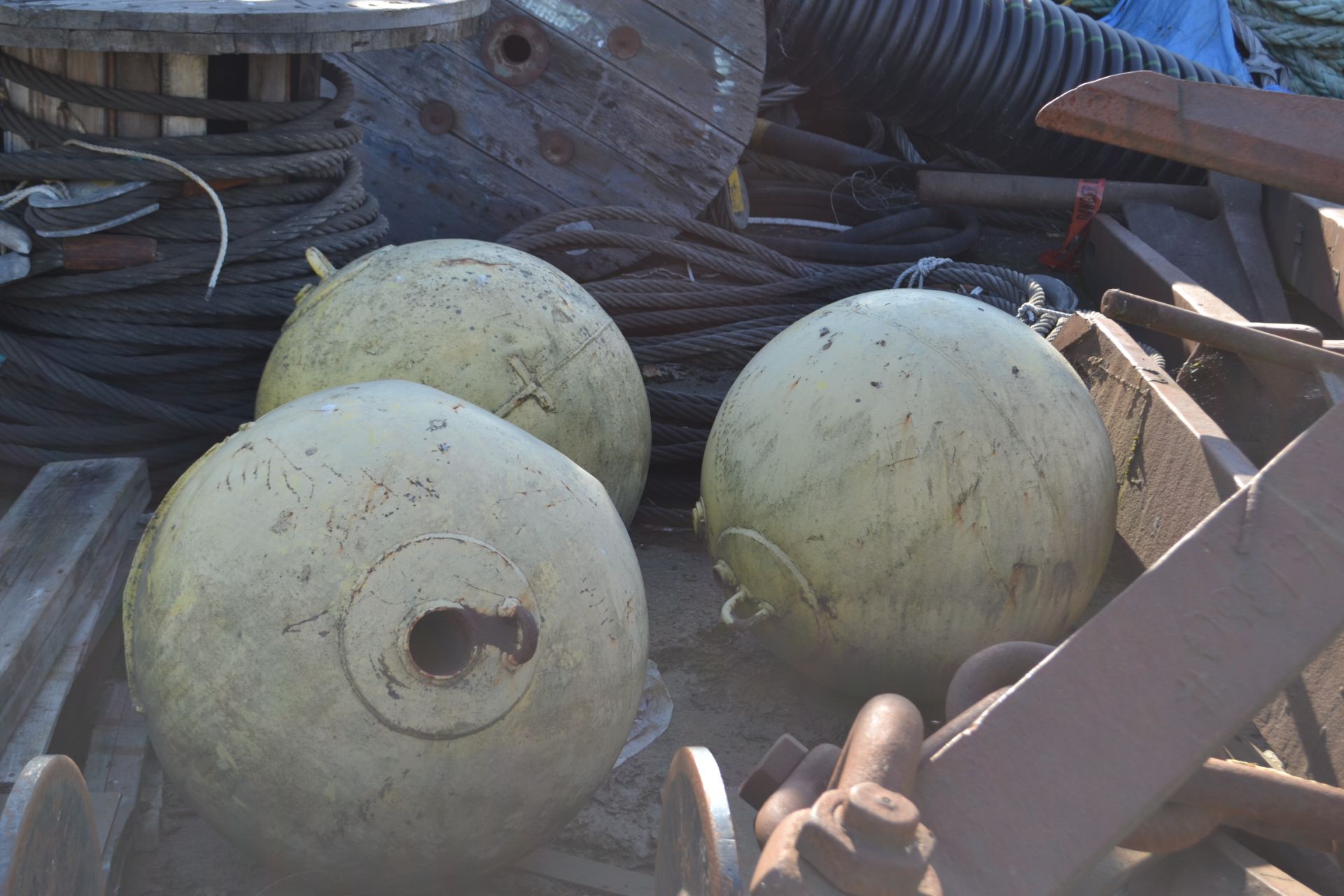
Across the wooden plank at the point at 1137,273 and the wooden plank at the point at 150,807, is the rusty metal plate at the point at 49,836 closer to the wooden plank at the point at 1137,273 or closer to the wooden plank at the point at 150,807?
the wooden plank at the point at 150,807

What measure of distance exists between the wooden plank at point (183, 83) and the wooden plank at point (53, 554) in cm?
90

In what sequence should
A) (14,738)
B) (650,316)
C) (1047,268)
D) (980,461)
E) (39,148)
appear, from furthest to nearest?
(1047,268) < (650,316) < (39,148) < (980,461) < (14,738)

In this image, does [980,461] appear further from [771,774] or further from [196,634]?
[196,634]

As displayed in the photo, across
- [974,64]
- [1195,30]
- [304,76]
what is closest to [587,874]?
[304,76]

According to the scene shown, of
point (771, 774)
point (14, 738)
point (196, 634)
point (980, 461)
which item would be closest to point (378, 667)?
point (196, 634)

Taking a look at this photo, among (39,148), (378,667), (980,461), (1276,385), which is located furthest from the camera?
(39,148)

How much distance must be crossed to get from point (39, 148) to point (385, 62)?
5.33 ft

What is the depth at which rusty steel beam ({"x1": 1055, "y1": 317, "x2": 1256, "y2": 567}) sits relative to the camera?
2498mm

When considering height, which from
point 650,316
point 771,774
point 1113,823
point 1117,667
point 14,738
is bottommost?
point 14,738

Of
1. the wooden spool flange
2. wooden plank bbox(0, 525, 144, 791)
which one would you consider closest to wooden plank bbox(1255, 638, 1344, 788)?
wooden plank bbox(0, 525, 144, 791)

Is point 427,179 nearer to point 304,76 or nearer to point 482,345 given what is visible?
point 304,76

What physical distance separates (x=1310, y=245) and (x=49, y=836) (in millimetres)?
3973

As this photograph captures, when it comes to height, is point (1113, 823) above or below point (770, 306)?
above

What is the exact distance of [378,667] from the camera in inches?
71.7
